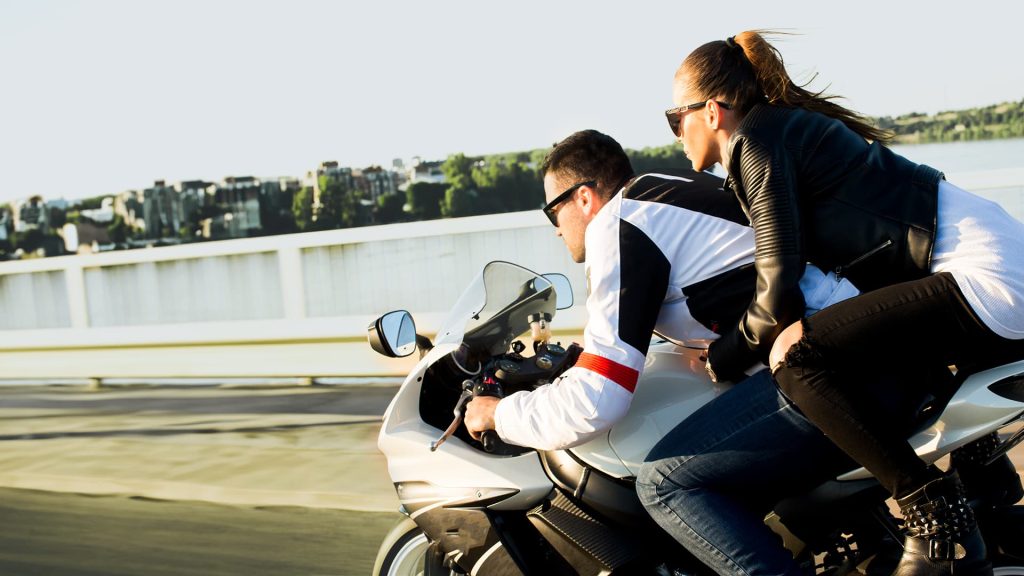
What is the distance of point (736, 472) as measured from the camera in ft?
8.42

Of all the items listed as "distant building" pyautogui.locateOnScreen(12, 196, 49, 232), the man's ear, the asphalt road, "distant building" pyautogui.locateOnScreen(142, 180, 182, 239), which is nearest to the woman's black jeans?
the man's ear

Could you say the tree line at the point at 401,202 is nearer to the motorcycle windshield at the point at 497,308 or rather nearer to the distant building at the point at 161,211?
the distant building at the point at 161,211

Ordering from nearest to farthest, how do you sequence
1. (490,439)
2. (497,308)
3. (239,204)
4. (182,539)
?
(490,439), (497,308), (182,539), (239,204)

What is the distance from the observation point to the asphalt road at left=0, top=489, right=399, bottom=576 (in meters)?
4.96

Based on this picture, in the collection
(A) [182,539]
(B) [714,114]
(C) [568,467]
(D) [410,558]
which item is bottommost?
(A) [182,539]

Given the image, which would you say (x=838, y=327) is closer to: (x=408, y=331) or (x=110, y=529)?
(x=408, y=331)

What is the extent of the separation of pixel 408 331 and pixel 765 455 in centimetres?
100

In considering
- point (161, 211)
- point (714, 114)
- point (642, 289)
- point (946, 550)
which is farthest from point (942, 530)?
point (161, 211)

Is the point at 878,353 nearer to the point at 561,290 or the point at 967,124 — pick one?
the point at 561,290

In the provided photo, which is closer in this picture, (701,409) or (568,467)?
(701,409)

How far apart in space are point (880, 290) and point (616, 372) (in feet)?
2.01

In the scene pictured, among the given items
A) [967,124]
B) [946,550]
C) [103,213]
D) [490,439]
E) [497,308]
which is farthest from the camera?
[103,213]

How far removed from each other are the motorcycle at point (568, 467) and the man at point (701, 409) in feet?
0.36

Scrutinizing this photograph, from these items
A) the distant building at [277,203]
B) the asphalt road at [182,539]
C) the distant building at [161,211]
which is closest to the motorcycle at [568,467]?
A: the asphalt road at [182,539]
